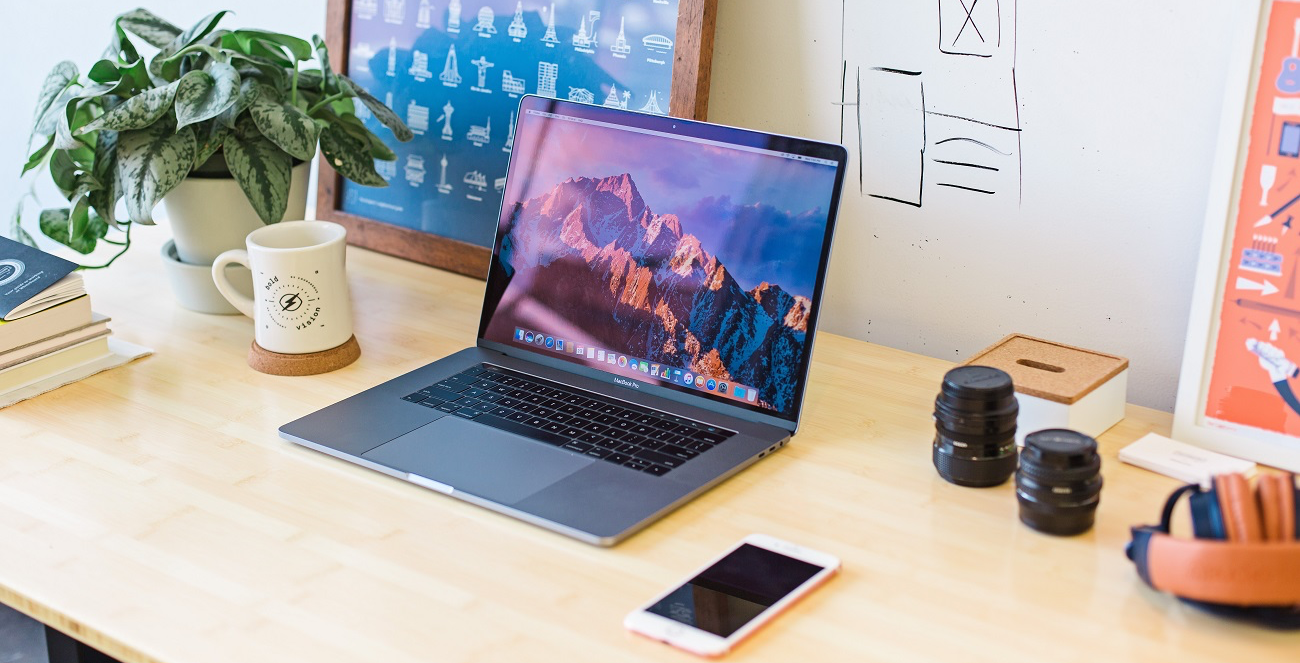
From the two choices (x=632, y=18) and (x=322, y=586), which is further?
(x=632, y=18)

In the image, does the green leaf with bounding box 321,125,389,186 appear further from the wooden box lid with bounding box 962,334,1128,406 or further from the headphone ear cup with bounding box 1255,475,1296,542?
the headphone ear cup with bounding box 1255,475,1296,542

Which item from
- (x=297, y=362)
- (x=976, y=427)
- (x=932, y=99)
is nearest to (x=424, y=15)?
(x=297, y=362)

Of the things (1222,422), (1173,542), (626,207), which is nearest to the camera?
(1173,542)

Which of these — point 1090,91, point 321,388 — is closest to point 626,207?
point 321,388

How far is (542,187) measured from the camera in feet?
3.75

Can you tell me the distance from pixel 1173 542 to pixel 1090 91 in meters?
0.48

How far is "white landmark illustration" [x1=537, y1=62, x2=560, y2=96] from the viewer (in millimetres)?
1302

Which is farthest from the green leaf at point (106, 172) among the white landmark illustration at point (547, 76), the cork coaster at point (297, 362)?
the white landmark illustration at point (547, 76)

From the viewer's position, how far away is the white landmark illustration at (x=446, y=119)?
4.55 feet

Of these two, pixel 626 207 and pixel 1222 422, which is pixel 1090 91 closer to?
pixel 1222 422

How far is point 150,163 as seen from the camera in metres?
1.15

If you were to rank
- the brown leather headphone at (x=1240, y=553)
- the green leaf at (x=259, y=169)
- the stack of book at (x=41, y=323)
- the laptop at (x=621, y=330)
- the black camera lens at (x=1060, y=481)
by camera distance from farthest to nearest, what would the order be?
the green leaf at (x=259, y=169) → the stack of book at (x=41, y=323) → the laptop at (x=621, y=330) → the black camera lens at (x=1060, y=481) → the brown leather headphone at (x=1240, y=553)

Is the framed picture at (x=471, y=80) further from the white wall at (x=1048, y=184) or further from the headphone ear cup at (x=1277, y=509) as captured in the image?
the headphone ear cup at (x=1277, y=509)

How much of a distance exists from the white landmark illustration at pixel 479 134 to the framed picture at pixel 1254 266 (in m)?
0.77
